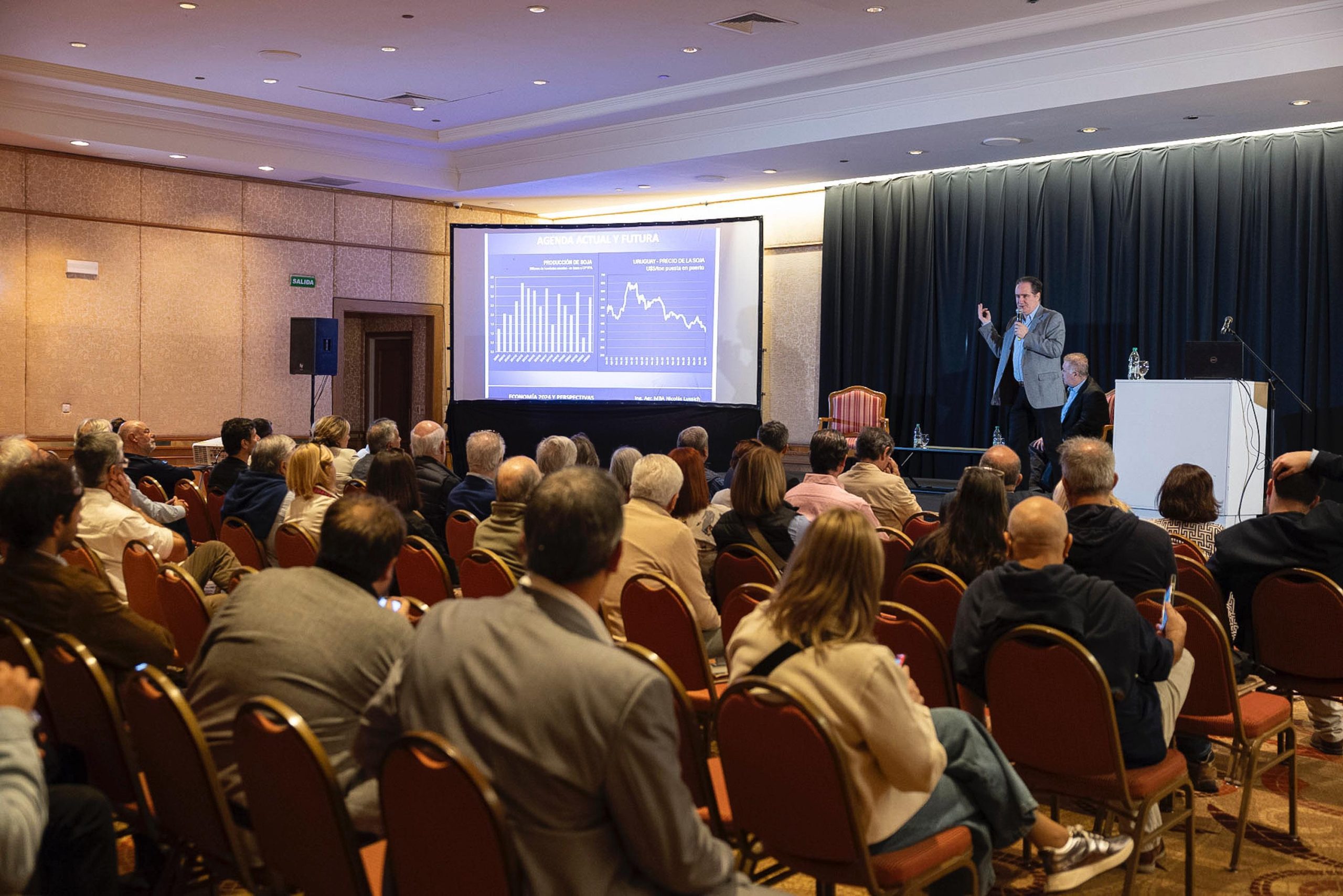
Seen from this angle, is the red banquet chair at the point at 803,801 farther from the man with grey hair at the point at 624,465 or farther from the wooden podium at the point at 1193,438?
the wooden podium at the point at 1193,438

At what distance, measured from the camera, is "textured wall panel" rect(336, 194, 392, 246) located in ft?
42.4

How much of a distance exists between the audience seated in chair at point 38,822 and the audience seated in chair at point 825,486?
10.5 ft

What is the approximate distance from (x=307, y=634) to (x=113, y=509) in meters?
2.43

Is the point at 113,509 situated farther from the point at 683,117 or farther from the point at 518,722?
the point at 683,117

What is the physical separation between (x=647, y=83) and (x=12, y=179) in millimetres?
6041

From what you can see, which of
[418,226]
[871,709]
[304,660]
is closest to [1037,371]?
[418,226]

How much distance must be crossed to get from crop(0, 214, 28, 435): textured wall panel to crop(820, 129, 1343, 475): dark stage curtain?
790 centimetres

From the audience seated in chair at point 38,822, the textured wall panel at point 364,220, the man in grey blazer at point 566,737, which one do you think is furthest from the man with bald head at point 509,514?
the textured wall panel at point 364,220

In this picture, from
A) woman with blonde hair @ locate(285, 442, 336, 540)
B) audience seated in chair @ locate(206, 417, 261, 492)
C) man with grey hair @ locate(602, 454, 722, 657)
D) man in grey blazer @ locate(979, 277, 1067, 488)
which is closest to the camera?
man with grey hair @ locate(602, 454, 722, 657)

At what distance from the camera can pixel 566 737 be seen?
167cm

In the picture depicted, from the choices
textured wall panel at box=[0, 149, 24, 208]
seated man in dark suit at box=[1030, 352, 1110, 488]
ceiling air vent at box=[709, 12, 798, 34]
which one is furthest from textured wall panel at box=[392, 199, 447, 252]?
seated man in dark suit at box=[1030, 352, 1110, 488]

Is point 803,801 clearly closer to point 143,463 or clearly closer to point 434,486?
point 434,486

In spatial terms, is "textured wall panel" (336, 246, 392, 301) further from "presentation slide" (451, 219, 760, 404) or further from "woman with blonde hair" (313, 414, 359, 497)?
"woman with blonde hair" (313, 414, 359, 497)

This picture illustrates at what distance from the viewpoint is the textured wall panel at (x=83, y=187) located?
10859mm
